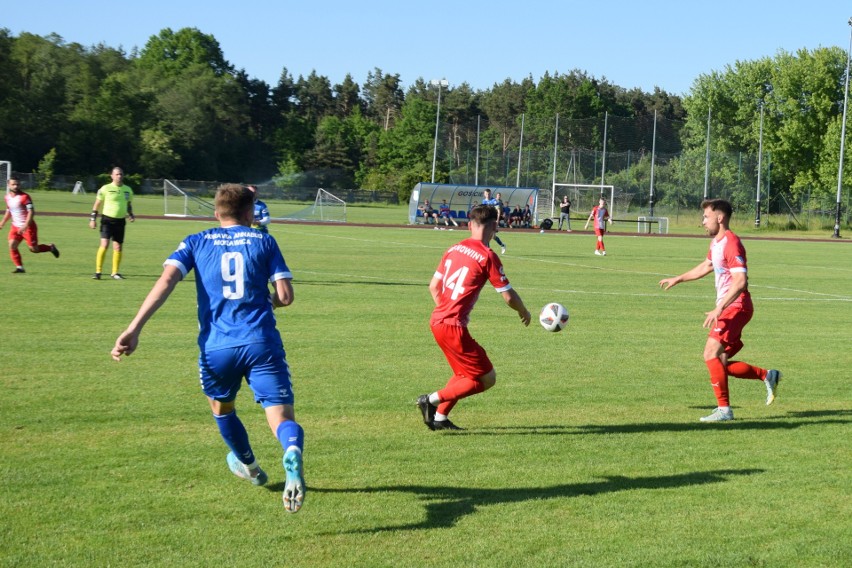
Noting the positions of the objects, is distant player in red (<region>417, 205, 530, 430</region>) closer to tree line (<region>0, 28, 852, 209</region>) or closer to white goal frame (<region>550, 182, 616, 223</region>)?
white goal frame (<region>550, 182, 616, 223</region>)

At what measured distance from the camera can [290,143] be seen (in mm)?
116062

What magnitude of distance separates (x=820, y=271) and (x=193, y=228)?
24.1 m

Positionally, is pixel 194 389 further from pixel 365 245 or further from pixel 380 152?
pixel 380 152

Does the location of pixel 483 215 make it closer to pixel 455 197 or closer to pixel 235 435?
pixel 235 435

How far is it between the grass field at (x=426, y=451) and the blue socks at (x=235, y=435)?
0.25 m

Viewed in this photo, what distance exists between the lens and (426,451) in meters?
7.07

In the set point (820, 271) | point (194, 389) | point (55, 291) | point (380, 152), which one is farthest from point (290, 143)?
point (194, 389)

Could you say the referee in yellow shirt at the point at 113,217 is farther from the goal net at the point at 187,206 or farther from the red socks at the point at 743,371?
the goal net at the point at 187,206

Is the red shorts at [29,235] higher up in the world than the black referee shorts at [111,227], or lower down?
lower down

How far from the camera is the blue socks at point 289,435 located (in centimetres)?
521

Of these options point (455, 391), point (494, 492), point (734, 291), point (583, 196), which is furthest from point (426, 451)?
point (583, 196)

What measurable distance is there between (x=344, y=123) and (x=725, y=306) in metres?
115

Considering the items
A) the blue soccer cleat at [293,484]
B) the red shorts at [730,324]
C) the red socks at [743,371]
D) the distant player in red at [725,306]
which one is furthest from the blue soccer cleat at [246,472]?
the red socks at [743,371]

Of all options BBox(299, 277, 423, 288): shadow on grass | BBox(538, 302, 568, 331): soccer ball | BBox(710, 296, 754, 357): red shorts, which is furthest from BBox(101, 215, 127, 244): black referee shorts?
BBox(710, 296, 754, 357): red shorts
